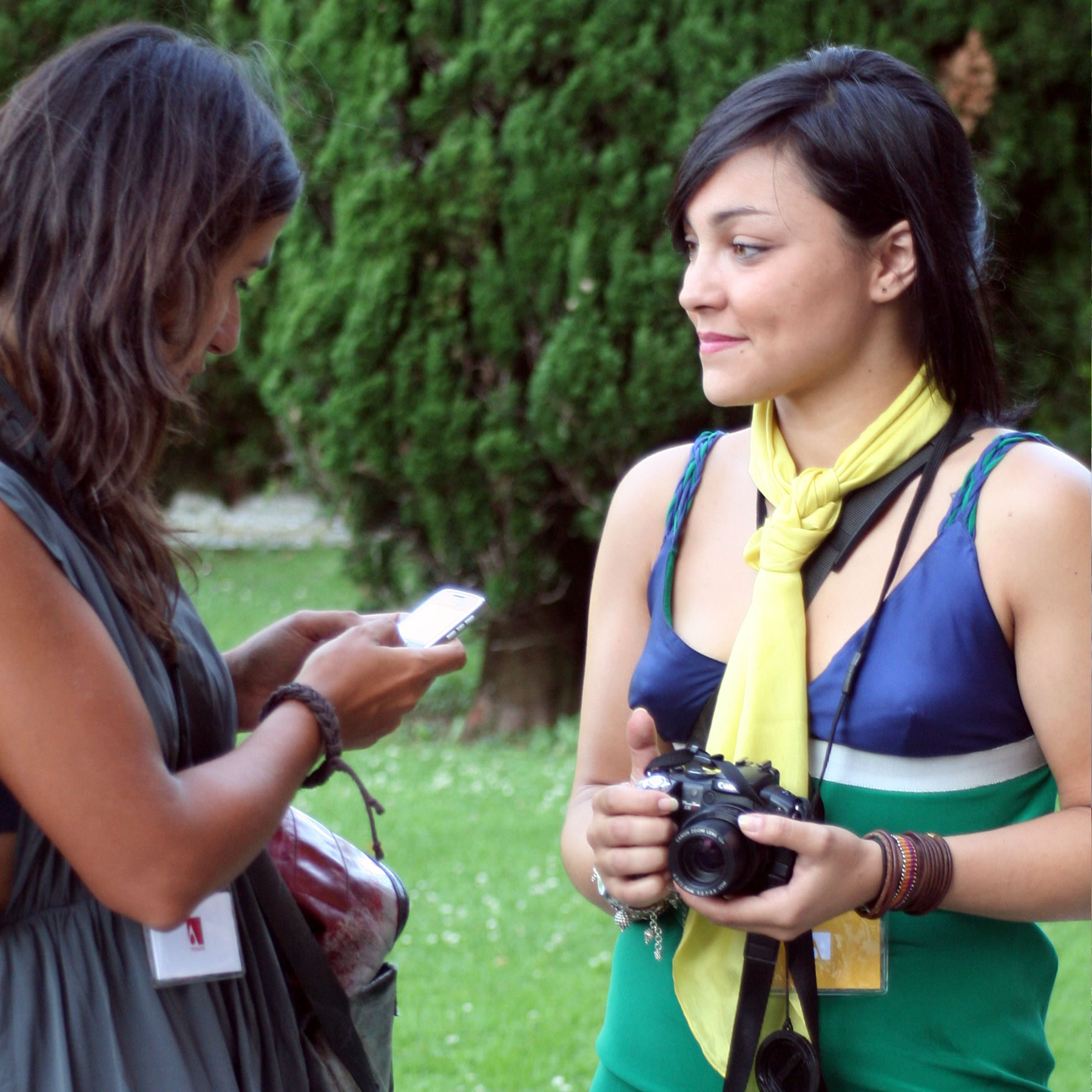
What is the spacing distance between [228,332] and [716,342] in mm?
683

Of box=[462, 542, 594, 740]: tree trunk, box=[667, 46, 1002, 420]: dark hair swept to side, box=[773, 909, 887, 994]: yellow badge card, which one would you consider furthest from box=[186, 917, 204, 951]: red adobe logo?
box=[462, 542, 594, 740]: tree trunk

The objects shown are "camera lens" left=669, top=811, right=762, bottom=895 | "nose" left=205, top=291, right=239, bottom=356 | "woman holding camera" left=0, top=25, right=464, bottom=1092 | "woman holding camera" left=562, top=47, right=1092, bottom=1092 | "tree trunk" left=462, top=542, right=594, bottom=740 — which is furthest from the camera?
"tree trunk" left=462, top=542, right=594, bottom=740

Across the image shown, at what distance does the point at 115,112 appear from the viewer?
1.70 m

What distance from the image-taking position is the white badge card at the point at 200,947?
1674 mm

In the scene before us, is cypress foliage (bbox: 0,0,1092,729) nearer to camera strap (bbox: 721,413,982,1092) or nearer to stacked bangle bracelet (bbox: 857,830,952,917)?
camera strap (bbox: 721,413,982,1092)

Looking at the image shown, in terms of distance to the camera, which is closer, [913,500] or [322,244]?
[913,500]

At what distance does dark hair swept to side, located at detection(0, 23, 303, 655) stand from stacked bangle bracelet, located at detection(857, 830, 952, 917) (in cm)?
92

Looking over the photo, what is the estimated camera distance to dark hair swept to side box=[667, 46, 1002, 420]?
6.29 feet

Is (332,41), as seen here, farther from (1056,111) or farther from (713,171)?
(713,171)

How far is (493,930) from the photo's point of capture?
16.1 ft

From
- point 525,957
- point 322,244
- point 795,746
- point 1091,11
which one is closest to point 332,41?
point 322,244

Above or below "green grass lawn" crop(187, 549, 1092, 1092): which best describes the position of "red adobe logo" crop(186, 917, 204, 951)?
above

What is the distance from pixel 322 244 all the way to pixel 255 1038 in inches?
241

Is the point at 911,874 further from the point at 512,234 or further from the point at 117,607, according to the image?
the point at 512,234
